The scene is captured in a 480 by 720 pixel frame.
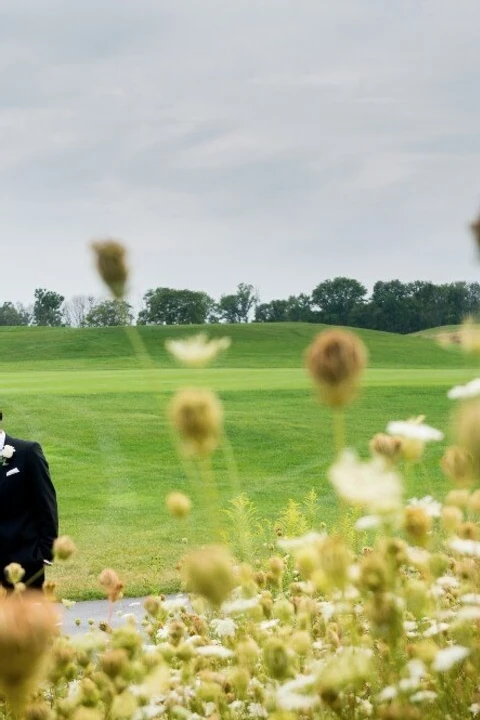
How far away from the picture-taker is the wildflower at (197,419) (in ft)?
3.63

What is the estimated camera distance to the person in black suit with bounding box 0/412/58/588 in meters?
5.23

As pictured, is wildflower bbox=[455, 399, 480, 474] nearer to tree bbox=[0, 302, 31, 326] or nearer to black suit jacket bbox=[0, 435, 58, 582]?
black suit jacket bbox=[0, 435, 58, 582]

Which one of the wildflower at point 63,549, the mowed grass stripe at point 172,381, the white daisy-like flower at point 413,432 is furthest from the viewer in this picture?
the mowed grass stripe at point 172,381

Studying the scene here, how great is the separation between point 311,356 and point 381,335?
2175 inches

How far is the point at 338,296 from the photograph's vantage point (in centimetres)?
8500

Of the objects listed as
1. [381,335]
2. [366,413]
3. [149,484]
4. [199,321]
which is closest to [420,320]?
[199,321]

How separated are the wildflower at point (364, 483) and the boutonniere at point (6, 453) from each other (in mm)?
4283

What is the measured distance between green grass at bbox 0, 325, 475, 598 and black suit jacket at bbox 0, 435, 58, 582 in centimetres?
77

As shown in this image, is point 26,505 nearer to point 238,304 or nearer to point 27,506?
point 27,506

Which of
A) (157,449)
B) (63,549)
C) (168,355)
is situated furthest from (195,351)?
(168,355)

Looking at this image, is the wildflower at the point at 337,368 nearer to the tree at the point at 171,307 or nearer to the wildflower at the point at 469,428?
the wildflower at the point at 469,428

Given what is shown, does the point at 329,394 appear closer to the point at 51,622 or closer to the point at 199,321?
the point at 51,622

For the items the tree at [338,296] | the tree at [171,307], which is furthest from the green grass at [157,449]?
the tree at [338,296]

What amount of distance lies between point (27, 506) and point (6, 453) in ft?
1.12
